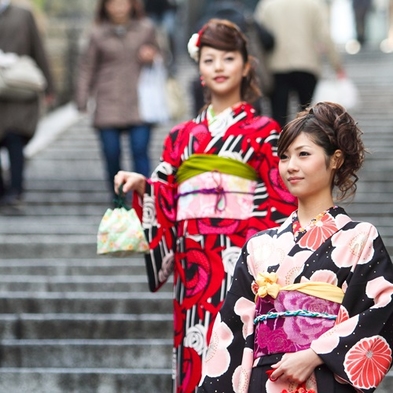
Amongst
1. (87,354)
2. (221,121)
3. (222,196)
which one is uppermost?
(221,121)

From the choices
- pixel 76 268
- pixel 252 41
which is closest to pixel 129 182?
pixel 76 268

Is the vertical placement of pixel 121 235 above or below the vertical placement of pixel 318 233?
below

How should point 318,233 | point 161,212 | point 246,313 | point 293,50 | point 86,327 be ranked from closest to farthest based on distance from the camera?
1. point 318,233
2. point 246,313
3. point 161,212
4. point 86,327
5. point 293,50

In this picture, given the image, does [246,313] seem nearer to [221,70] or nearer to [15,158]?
[221,70]

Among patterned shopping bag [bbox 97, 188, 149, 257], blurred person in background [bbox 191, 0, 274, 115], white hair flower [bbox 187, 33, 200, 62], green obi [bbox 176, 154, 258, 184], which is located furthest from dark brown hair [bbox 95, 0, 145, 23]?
patterned shopping bag [bbox 97, 188, 149, 257]

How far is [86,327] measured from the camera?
678 cm

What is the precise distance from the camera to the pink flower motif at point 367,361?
372 centimetres

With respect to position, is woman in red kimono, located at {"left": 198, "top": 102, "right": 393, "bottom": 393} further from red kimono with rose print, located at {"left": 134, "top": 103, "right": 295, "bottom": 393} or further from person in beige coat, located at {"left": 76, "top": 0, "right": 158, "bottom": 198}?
person in beige coat, located at {"left": 76, "top": 0, "right": 158, "bottom": 198}

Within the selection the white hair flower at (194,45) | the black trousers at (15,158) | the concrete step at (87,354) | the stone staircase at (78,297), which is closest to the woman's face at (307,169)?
the white hair flower at (194,45)

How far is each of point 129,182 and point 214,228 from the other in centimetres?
37

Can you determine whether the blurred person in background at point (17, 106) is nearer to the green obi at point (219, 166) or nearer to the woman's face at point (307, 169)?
the green obi at point (219, 166)

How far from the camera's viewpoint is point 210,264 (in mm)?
4965

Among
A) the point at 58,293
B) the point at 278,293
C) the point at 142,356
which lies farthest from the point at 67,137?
the point at 278,293

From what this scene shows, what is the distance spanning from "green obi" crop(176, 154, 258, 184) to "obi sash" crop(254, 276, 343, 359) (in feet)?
3.87
